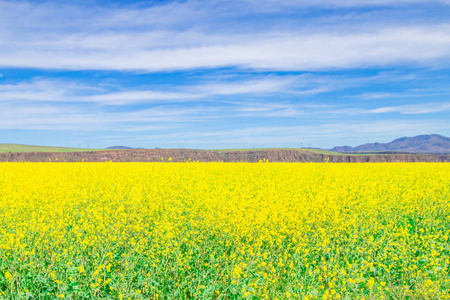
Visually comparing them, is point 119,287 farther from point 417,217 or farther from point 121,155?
point 121,155

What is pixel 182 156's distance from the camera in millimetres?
67062

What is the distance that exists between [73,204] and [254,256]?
671cm

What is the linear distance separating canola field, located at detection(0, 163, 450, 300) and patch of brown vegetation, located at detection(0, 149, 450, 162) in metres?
48.9

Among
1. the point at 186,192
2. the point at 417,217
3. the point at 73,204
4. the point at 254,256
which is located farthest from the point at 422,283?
the point at 73,204

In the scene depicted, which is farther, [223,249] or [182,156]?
[182,156]

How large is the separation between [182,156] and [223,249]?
61.2m

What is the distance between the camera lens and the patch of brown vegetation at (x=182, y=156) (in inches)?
2329

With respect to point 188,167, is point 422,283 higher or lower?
lower

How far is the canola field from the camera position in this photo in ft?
17.2

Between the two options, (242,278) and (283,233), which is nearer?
(242,278)

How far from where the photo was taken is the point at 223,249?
6.60 meters

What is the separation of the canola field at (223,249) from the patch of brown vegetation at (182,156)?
48.9 metres

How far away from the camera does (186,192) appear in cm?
1126

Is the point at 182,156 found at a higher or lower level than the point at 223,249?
higher
